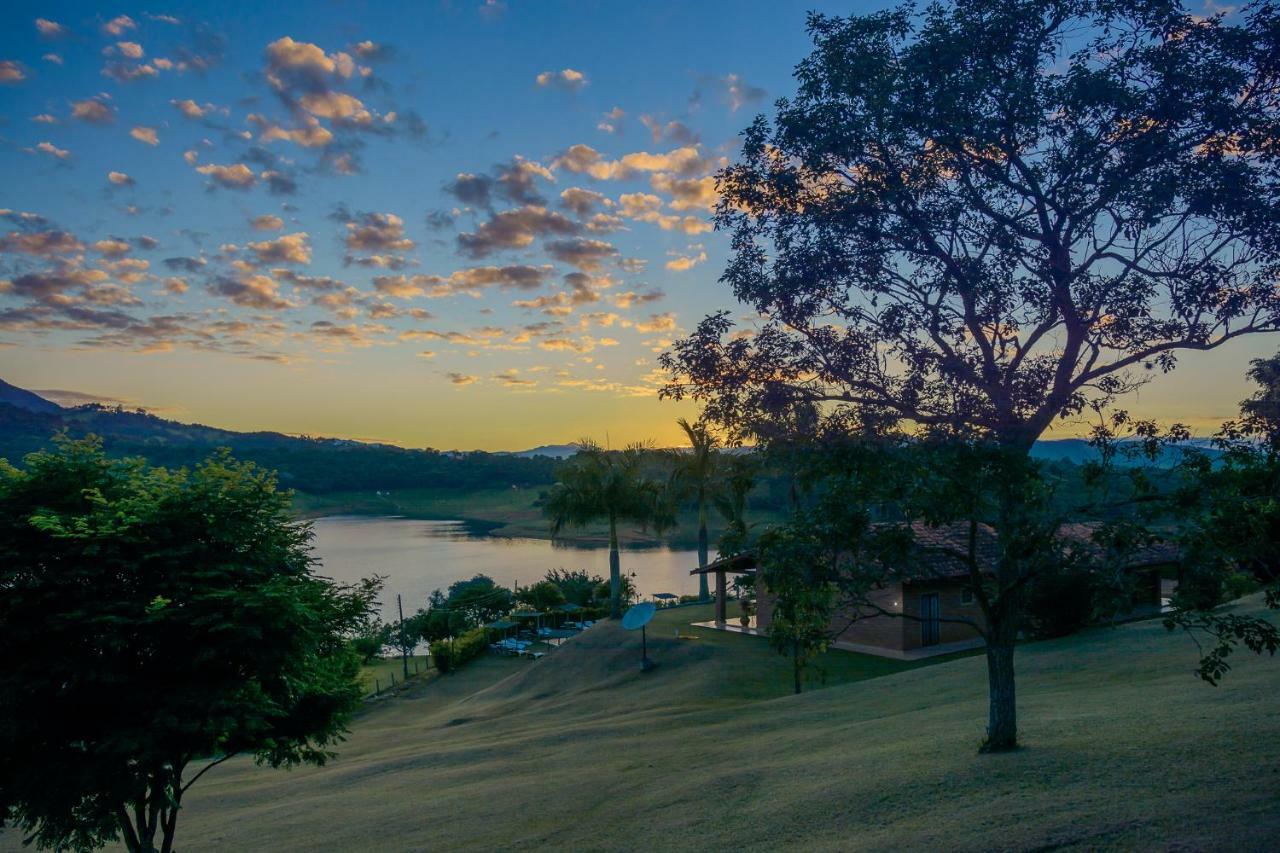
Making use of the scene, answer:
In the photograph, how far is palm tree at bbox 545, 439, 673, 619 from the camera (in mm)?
42594

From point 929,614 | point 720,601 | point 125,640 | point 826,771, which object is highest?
point 125,640

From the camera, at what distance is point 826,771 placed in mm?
13742

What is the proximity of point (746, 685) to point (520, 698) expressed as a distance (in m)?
8.79

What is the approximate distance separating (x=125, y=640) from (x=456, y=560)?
86.5m

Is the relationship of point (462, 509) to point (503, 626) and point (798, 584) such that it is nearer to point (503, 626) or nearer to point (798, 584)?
point (503, 626)

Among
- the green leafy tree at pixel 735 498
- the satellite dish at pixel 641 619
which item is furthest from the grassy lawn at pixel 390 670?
the green leafy tree at pixel 735 498

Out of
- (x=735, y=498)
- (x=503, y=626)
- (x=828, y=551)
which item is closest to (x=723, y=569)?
(x=735, y=498)

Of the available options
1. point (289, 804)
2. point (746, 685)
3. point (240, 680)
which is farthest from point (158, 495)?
point (746, 685)

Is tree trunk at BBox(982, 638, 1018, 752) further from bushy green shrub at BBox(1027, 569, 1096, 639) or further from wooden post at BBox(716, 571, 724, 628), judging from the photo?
wooden post at BBox(716, 571, 724, 628)

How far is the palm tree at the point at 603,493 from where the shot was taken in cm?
4259

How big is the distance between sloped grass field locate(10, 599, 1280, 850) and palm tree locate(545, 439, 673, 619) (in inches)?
615

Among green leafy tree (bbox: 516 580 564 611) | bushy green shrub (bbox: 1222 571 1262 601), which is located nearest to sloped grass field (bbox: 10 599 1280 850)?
bushy green shrub (bbox: 1222 571 1262 601)

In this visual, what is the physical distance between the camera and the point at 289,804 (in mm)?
18062

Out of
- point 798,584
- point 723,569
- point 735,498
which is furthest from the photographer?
point 735,498
